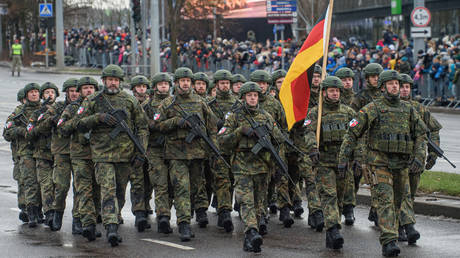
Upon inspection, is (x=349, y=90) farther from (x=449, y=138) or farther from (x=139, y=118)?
(x=449, y=138)

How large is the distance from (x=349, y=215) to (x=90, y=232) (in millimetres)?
3262

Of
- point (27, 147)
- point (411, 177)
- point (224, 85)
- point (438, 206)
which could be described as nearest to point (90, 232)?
point (27, 147)

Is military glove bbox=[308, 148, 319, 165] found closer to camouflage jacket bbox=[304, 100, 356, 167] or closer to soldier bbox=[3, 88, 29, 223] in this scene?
camouflage jacket bbox=[304, 100, 356, 167]

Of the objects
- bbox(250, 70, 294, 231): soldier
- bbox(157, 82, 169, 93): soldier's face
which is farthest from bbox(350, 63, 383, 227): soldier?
bbox(157, 82, 169, 93): soldier's face

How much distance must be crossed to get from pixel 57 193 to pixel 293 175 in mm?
3122

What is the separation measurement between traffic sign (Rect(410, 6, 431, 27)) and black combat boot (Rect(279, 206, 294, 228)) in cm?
1593

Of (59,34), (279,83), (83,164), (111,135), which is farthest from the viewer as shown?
(59,34)

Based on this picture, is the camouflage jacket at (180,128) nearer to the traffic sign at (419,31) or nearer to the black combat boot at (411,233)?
the black combat boot at (411,233)

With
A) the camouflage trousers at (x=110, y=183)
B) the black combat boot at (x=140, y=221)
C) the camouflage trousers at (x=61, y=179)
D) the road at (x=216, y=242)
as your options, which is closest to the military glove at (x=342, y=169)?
the road at (x=216, y=242)

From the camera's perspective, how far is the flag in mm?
11352

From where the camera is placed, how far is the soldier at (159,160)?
37.1 ft

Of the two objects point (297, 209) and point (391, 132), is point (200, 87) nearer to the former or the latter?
point (297, 209)

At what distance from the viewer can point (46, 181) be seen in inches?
468

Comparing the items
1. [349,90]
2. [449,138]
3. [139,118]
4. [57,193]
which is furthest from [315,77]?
[449,138]
